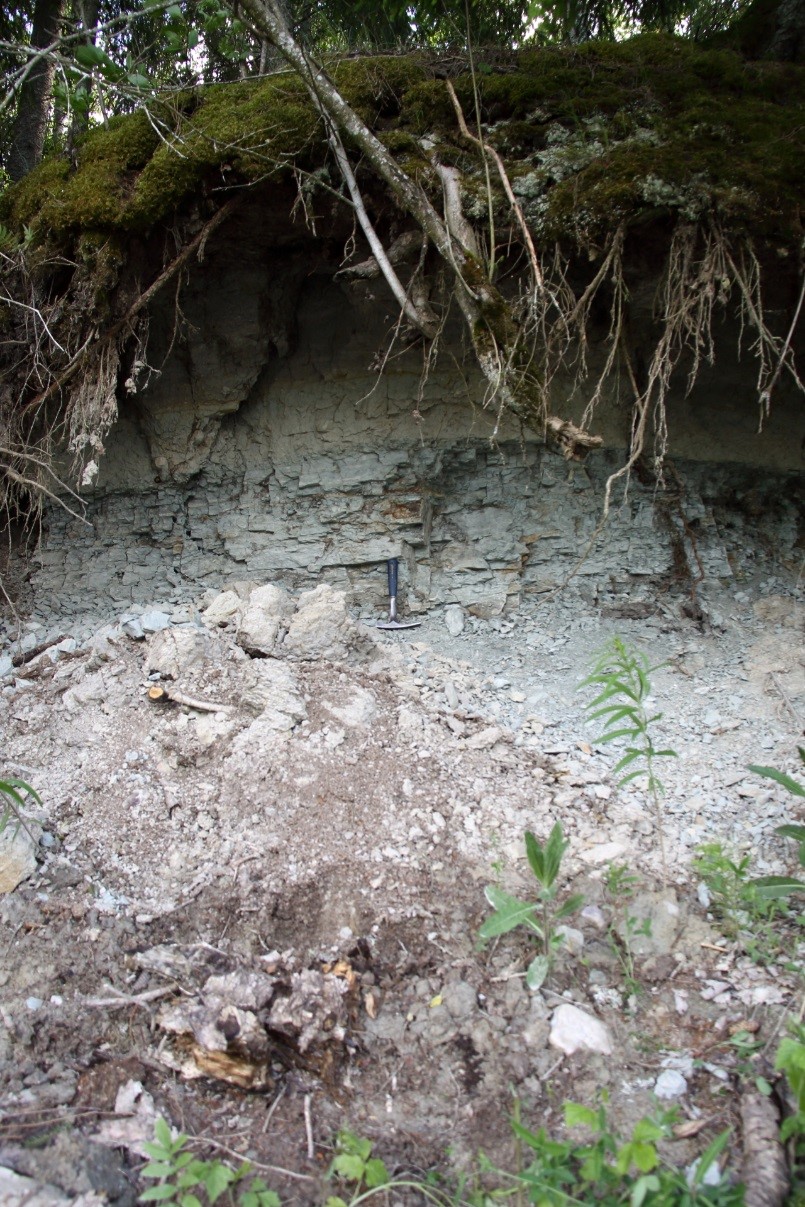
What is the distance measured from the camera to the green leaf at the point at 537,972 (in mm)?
2082

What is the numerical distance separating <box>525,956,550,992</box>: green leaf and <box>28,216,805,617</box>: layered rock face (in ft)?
8.06

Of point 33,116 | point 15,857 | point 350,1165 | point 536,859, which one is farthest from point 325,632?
point 33,116

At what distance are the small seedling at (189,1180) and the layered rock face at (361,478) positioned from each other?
305cm

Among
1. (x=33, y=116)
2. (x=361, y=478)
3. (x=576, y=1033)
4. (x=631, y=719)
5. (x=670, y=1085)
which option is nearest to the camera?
(x=670, y=1085)

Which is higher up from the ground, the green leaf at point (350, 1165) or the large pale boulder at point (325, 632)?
the large pale boulder at point (325, 632)

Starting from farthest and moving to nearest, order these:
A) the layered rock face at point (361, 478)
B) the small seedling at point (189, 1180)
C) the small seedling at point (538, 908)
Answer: the layered rock face at point (361, 478) → the small seedling at point (538, 908) → the small seedling at point (189, 1180)

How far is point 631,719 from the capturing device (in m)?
3.11

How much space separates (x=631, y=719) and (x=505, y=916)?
1325 mm

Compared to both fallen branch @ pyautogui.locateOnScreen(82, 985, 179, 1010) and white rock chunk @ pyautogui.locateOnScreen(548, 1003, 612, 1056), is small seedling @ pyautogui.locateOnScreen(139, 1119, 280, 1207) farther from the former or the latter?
white rock chunk @ pyautogui.locateOnScreen(548, 1003, 612, 1056)

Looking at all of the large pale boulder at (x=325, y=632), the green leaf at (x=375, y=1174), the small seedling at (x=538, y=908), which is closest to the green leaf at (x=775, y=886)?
the small seedling at (x=538, y=908)

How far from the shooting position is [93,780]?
293cm

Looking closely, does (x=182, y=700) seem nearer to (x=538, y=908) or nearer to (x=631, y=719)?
(x=538, y=908)

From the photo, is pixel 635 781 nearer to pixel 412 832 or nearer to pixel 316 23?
pixel 412 832

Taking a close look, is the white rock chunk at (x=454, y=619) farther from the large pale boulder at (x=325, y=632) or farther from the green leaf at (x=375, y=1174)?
the green leaf at (x=375, y=1174)
